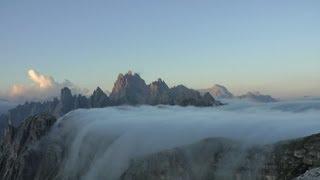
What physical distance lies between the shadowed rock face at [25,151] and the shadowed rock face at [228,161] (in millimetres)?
48872

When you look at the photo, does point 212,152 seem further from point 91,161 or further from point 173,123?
point 91,161

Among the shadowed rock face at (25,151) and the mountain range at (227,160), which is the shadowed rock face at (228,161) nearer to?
the mountain range at (227,160)

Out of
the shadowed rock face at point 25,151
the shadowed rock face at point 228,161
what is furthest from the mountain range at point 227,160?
the shadowed rock face at point 25,151

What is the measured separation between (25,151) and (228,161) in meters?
80.1

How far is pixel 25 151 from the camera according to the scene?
142m

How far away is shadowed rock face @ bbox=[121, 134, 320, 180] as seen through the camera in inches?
2527

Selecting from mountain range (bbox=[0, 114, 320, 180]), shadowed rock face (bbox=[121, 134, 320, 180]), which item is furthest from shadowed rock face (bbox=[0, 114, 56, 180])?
shadowed rock face (bbox=[121, 134, 320, 180])

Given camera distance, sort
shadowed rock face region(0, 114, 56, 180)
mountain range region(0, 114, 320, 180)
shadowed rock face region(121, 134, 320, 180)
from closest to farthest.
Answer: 1. mountain range region(0, 114, 320, 180)
2. shadowed rock face region(121, 134, 320, 180)
3. shadowed rock face region(0, 114, 56, 180)

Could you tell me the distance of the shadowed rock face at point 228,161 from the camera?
64.2 meters

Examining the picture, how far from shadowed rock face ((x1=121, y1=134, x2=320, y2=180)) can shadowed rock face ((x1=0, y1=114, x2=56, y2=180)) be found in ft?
160

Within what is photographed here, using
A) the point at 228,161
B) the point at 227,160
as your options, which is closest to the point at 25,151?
the point at 227,160

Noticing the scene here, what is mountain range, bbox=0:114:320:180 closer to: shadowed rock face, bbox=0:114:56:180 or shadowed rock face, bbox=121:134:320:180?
shadowed rock face, bbox=121:134:320:180

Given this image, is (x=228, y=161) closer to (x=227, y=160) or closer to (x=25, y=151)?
(x=227, y=160)

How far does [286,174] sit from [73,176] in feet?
184
